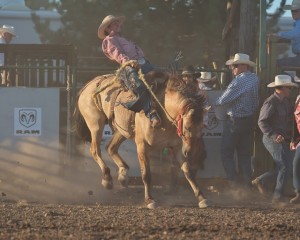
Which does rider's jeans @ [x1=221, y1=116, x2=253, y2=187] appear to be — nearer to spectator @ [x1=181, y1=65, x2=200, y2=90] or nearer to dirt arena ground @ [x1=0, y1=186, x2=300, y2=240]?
dirt arena ground @ [x1=0, y1=186, x2=300, y2=240]

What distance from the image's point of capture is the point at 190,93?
9.64 meters

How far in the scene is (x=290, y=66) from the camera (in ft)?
37.0

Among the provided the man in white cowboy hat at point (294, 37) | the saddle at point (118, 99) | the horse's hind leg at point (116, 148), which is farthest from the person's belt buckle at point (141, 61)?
the man in white cowboy hat at point (294, 37)

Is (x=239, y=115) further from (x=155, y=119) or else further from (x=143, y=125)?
(x=155, y=119)

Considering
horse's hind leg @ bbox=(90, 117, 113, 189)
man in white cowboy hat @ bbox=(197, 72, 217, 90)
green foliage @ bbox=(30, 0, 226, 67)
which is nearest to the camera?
horse's hind leg @ bbox=(90, 117, 113, 189)

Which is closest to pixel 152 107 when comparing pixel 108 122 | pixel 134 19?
pixel 108 122

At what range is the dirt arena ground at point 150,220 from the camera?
7.38 meters

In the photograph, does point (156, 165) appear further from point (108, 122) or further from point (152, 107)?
point (152, 107)

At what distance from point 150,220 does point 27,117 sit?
3549 mm

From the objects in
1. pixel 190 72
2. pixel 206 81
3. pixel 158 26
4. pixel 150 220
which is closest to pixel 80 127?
pixel 190 72

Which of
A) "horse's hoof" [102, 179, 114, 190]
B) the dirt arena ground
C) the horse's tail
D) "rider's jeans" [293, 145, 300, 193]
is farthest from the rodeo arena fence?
"rider's jeans" [293, 145, 300, 193]

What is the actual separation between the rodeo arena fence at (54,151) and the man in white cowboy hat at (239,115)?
325 mm

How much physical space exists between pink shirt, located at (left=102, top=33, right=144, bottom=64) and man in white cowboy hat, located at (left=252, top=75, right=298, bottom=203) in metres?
1.76

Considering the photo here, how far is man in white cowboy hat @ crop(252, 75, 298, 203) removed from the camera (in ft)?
34.4
